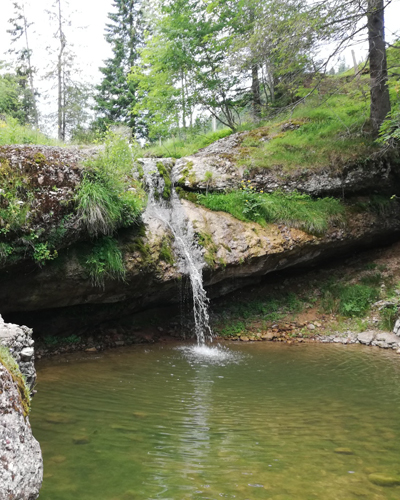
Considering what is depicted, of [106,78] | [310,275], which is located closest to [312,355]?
[310,275]

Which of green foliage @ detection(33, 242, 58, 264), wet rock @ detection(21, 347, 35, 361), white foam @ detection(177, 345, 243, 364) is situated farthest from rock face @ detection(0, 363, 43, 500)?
white foam @ detection(177, 345, 243, 364)

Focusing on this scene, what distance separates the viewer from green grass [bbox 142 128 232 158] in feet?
41.2

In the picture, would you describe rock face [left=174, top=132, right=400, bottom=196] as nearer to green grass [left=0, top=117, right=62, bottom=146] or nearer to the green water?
green grass [left=0, top=117, right=62, bottom=146]

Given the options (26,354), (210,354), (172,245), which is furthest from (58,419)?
(172,245)

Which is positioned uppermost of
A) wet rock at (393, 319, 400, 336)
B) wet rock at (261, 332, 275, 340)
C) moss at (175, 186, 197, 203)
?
moss at (175, 186, 197, 203)

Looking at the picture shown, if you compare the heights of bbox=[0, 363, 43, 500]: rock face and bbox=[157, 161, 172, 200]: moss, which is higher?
Answer: bbox=[157, 161, 172, 200]: moss

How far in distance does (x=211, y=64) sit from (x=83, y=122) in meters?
11.9

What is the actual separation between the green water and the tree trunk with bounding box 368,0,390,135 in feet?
24.4

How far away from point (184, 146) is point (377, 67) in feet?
22.7

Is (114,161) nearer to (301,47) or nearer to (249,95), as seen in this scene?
(301,47)

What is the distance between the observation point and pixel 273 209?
374 inches

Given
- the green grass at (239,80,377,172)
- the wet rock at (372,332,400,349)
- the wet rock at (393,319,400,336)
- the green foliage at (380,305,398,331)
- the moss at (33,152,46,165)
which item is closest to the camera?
the moss at (33,152,46,165)

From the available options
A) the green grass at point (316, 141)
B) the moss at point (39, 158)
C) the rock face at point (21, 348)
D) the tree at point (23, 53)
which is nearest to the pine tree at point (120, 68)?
the tree at point (23, 53)

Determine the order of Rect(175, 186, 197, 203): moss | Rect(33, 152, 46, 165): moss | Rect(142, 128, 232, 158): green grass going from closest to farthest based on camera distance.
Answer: Rect(33, 152, 46, 165): moss
Rect(175, 186, 197, 203): moss
Rect(142, 128, 232, 158): green grass
